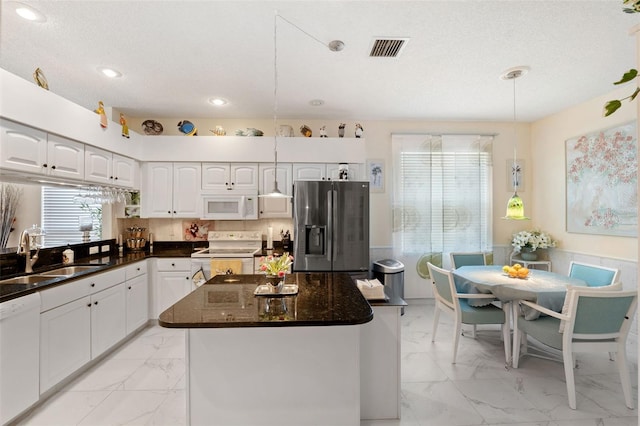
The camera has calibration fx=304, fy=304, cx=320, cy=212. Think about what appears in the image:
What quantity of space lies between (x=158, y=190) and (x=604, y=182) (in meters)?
5.55

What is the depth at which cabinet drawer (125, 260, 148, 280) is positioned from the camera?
3334 millimetres

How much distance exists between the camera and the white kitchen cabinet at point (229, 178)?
4.14 m

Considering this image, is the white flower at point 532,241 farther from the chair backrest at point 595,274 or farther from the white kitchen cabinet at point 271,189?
the white kitchen cabinet at point 271,189

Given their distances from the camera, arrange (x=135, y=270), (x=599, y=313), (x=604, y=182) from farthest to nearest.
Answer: (x=604, y=182), (x=135, y=270), (x=599, y=313)

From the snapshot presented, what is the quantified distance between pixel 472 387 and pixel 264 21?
3.29 meters

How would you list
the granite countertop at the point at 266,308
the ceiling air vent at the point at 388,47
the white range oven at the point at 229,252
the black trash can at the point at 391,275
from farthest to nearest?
the black trash can at the point at 391,275 < the white range oven at the point at 229,252 < the ceiling air vent at the point at 388,47 < the granite countertop at the point at 266,308

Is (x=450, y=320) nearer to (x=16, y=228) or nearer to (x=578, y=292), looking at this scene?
(x=578, y=292)

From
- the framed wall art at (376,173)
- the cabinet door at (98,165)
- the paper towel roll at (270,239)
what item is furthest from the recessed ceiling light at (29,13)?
the framed wall art at (376,173)

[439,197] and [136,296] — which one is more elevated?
[439,197]

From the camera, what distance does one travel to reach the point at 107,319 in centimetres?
296

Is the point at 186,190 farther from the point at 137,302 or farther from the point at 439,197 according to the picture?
the point at 439,197

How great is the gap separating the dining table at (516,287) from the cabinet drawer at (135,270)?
3.50 m

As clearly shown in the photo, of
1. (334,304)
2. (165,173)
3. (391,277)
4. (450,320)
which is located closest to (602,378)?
(450,320)

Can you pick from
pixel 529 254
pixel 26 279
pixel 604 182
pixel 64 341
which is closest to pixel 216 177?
pixel 26 279
